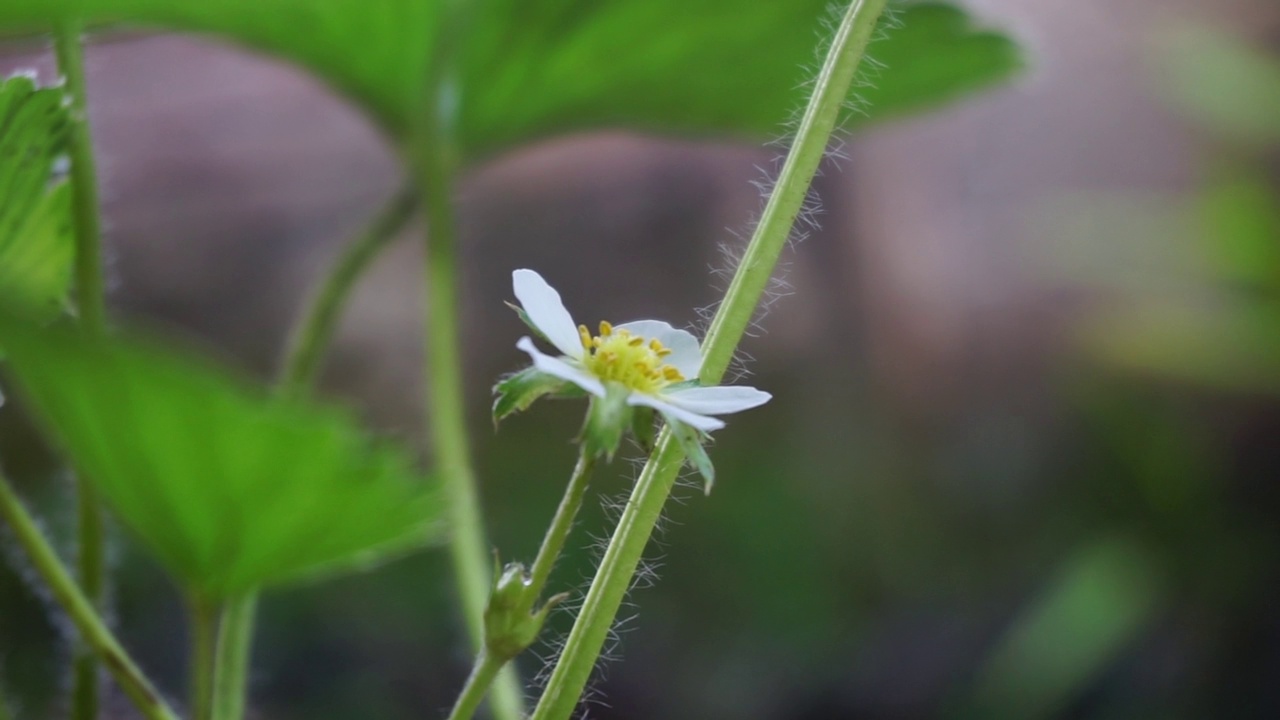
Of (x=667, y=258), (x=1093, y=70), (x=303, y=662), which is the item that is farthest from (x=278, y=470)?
(x=1093, y=70)

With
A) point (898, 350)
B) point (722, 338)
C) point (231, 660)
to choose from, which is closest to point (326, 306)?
point (231, 660)

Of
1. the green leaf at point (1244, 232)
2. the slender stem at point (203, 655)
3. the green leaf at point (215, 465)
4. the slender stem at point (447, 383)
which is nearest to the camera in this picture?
the green leaf at point (215, 465)

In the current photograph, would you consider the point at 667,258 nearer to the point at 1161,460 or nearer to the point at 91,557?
the point at 1161,460

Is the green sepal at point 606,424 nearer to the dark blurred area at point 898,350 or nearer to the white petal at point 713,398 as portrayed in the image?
the white petal at point 713,398

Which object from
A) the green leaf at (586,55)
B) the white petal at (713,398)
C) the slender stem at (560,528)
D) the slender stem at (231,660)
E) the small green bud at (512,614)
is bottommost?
the slender stem at (231,660)

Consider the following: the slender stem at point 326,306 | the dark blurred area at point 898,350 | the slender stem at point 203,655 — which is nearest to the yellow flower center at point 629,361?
the slender stem at point 203,655

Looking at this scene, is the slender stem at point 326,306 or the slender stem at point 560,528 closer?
the slender stem at point 560,528

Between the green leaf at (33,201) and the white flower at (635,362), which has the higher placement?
the green leaf at (33,201)

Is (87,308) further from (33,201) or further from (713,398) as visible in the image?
(713,398)
